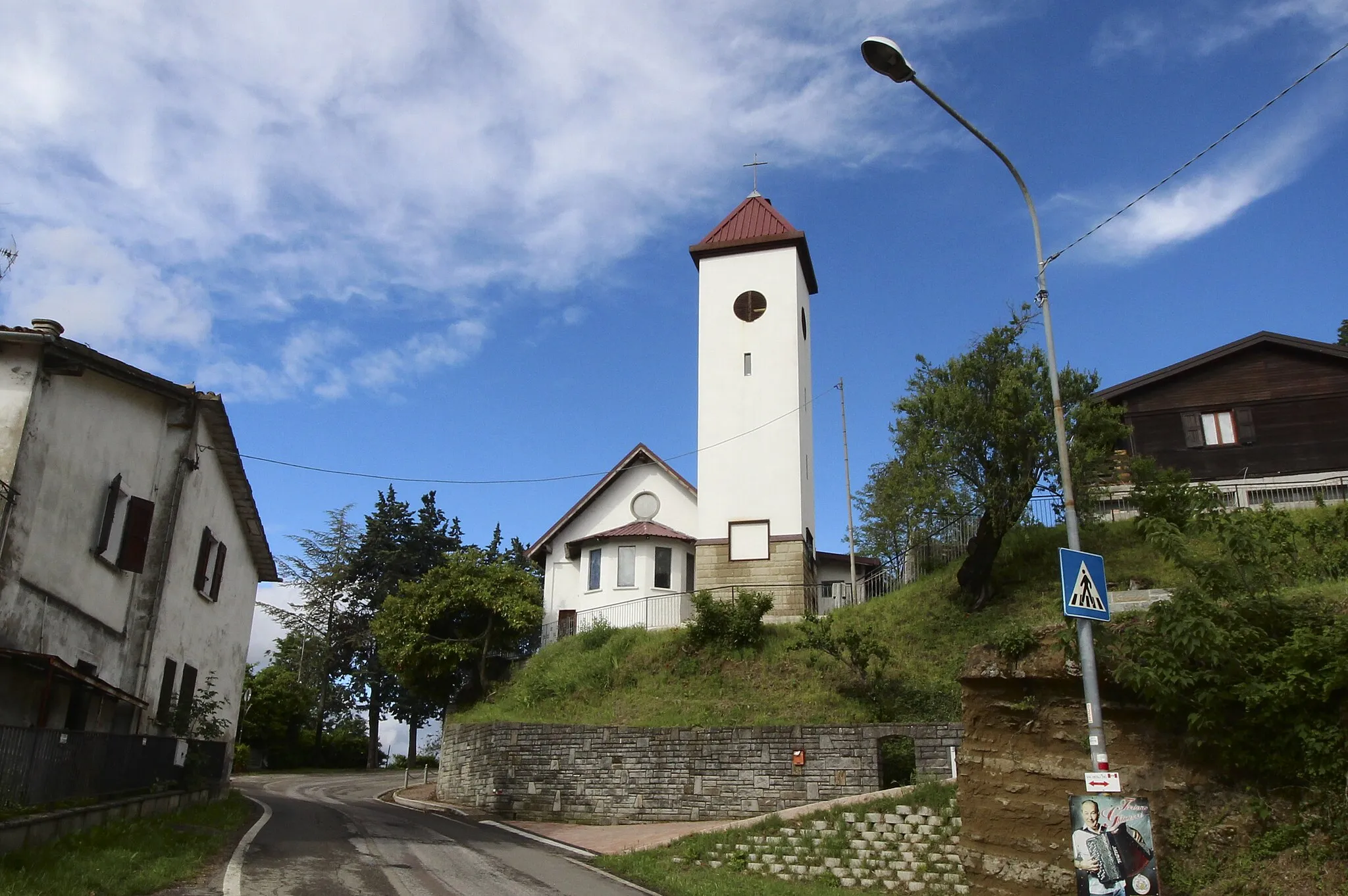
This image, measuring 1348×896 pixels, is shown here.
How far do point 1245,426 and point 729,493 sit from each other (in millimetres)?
16220

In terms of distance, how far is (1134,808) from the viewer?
322 inches

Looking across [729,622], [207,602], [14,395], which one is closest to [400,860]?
[14,395]

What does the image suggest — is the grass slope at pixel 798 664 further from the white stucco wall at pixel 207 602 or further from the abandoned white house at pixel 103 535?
the abandoned white house at pixel 103 535

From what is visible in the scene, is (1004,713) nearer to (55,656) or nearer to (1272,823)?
(1272,823)

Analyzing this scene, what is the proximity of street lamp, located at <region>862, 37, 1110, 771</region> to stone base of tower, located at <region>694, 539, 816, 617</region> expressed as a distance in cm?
1897

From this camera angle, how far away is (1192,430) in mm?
30156

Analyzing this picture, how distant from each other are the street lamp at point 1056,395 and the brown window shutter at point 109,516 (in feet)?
47.5

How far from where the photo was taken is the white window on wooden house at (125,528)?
16.5 metres

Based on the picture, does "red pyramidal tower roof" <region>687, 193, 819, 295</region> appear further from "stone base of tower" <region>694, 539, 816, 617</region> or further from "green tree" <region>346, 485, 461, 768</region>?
"green tree" <region>346, 485, 461, 768</region>

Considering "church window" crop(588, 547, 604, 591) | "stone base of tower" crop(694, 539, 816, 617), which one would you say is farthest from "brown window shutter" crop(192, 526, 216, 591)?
"stone base of tower" crop(694, 539, 816, 617)

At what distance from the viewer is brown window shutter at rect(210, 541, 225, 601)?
22.1 meters

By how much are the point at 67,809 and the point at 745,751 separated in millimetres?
12070

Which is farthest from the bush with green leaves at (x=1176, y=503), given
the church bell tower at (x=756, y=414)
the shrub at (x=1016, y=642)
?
the church bell tower at (x=756, y=414)

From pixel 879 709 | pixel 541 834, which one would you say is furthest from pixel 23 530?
pixel 879 709
